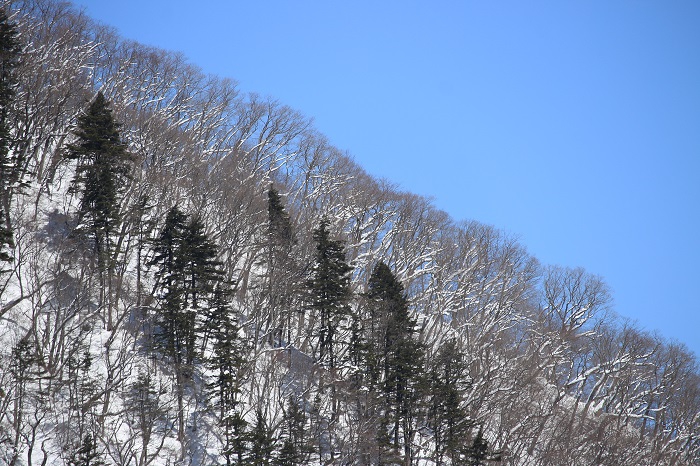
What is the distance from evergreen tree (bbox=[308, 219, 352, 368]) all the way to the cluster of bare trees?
805 mm

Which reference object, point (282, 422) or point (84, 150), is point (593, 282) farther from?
point (84, 150)

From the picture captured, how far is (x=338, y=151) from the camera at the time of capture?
2827 inches

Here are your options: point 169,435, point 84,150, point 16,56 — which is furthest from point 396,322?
point 16,56

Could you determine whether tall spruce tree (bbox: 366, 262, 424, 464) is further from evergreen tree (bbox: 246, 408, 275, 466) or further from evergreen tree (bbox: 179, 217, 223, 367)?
evergreen tree (bbox: 179, 217, 223, 367)

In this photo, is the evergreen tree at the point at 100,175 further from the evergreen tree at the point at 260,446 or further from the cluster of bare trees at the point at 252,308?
the evergreen tree at the point at 260,446

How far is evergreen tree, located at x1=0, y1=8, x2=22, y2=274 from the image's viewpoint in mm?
37969

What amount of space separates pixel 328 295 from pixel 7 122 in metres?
21.3

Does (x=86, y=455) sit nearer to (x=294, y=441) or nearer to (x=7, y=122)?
(x=294, y=441)

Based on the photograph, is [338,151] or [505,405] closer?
[505,405]

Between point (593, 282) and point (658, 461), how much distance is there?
18316mm

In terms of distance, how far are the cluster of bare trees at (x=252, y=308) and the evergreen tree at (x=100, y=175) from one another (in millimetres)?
1021

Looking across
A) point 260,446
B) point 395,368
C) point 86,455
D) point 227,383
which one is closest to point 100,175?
point 227,383


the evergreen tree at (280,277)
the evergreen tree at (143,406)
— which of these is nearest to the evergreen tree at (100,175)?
the evergreen tree at (143,406)

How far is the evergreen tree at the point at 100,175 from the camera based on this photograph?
39.3m
